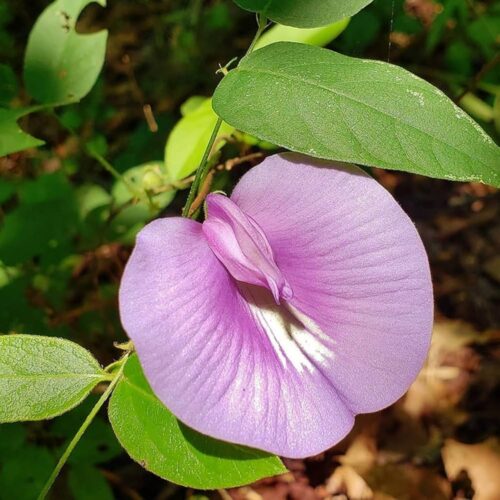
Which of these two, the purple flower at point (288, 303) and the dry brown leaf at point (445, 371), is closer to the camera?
the purple flower at point (288, 303)

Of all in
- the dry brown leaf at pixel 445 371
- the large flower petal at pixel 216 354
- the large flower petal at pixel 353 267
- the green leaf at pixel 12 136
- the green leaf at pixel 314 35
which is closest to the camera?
the large flower petal at pixel 216 354

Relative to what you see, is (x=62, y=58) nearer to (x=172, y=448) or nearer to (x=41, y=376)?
(x=41, y=376)

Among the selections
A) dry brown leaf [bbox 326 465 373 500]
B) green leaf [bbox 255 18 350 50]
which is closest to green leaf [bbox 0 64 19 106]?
green leaf [bbox 255 18 350 50]

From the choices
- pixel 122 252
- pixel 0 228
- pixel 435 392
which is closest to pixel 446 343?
pixel 435 392

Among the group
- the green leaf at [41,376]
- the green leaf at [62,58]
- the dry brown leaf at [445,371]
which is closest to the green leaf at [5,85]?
the green leaf at [62,58]

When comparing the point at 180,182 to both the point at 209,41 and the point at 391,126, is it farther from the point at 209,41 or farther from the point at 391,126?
the point at 209,41

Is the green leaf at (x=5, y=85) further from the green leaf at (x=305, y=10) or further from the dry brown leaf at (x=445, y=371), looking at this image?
the dry brown leaf at (x=445, y=371)

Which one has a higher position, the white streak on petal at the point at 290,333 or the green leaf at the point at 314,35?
the green leaf at the point at 314,35
